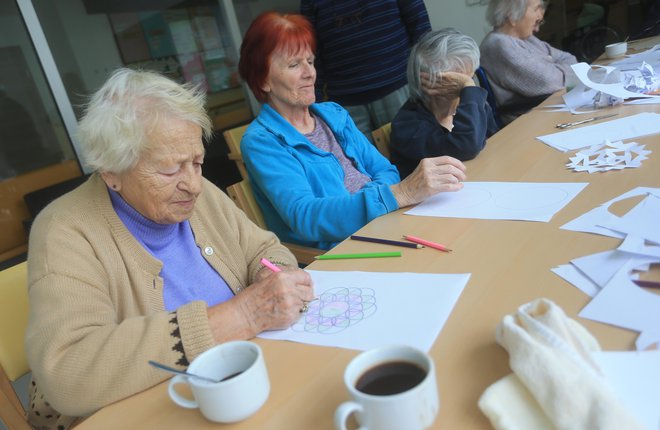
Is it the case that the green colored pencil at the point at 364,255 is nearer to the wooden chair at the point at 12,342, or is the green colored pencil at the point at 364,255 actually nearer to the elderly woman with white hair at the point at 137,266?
the elderly woman with white hair at the point at 137,266

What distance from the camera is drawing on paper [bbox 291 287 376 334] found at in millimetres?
772

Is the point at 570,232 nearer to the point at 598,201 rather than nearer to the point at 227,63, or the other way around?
the point at 598,201

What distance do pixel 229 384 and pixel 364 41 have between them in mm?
2279

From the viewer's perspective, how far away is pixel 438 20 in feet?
14.7

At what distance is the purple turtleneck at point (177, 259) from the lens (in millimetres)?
989

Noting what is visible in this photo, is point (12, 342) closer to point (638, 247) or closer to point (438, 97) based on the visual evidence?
point (638, 247)

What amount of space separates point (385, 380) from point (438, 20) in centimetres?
455

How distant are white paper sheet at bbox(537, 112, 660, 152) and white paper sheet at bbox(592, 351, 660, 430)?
1001mm

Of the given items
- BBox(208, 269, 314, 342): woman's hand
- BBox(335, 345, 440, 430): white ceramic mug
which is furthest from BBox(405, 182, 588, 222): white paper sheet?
BBox(335, 345, 440, 430): white ceramic mug

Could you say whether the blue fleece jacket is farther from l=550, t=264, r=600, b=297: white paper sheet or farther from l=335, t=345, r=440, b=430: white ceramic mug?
l=335, t=345, r=440, b=430: white ceramic mug

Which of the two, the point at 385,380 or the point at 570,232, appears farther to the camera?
the point at 570,232

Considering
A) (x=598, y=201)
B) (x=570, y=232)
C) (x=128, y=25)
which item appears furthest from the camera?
(x=128, y=25)

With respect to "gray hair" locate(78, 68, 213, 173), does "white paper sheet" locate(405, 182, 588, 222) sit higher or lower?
lower

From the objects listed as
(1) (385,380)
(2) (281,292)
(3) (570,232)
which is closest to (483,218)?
(3) (570,232)
